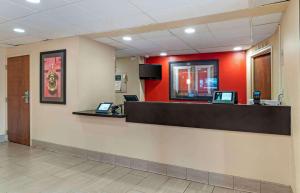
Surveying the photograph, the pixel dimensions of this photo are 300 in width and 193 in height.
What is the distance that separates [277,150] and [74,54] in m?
3.65

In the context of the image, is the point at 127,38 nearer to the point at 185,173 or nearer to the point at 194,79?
the point at 194,79

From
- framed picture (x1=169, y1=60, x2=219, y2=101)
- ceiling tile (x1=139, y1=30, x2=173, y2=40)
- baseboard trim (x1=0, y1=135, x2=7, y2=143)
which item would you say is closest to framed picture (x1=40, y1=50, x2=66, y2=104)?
ceiling tile (x1=139, y1=30, x2=173, y2=40)

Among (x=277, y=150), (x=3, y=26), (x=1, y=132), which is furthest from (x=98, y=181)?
(x=1, y=132)

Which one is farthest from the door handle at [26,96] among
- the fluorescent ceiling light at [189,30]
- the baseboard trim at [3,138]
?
the fluorescent ceiling light at [189,30]

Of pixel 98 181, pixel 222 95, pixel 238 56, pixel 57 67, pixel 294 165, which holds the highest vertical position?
pixel 238 56

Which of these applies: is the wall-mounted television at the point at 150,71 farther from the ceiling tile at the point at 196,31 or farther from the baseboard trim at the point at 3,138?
the baseboard trim at the point at 3,138

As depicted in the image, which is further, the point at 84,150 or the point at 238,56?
the point at 238,56

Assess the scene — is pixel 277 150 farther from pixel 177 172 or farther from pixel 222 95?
pixel 177 172

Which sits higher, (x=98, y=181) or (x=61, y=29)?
(x=61, y=29)

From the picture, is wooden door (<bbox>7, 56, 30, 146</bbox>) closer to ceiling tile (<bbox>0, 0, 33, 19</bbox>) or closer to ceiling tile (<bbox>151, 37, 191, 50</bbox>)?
ceiling tile (<bbox>0, 0, 33, 19</bbox>)

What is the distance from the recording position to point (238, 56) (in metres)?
5.30

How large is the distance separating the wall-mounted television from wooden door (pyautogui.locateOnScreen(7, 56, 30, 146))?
Result: 287 centimetres

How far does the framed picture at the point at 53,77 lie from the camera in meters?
4.18

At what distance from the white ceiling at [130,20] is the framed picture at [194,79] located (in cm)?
104
